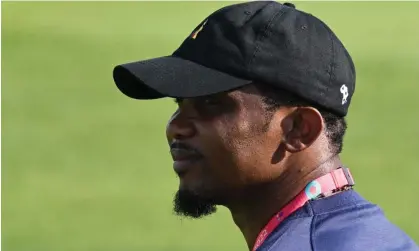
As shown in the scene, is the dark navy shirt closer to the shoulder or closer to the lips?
the shoulder

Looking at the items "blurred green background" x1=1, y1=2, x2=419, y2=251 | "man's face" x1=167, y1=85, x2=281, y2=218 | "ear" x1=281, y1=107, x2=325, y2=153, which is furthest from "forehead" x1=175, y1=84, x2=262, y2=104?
"blurred green background" x1=1, y1=2, x2=419, y2=251

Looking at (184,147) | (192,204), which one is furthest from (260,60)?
(192,204)

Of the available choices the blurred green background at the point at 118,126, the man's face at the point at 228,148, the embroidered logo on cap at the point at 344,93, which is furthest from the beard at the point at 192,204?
the blurred green background at the point at 118,126

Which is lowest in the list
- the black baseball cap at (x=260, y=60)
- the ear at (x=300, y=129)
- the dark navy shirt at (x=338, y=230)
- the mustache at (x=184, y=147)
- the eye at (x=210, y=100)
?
the dark navy shirt at (x=338, y=230)

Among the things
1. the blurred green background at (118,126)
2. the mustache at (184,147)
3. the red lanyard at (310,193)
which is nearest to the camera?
the red lanyard at (310,193)

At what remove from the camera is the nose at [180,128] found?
9.63ft

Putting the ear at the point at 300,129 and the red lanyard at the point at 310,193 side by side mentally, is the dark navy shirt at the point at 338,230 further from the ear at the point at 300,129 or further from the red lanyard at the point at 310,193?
the ear at the point at 300,129

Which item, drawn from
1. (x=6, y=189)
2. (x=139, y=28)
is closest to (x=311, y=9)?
(x=139, y=28)

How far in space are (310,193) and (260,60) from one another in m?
0.39

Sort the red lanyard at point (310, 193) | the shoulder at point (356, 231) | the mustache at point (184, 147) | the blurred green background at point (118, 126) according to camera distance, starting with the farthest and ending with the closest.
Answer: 1. the blurred green background at point (118, 126)
2. the mustache at point (184, 147)
3. the red lanyard at point (310, 193)
4. the shoulder at point (356, 231)

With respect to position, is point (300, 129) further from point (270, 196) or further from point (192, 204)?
point (192, 204)

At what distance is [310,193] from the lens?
112 inches

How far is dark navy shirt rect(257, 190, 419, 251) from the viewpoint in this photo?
265 cm

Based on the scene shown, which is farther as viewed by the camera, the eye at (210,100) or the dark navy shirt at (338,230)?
the eye at (210,100)
